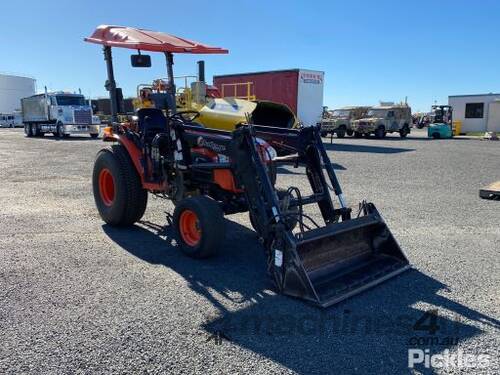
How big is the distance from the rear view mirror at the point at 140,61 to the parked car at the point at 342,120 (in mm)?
24689

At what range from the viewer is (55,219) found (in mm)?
6996

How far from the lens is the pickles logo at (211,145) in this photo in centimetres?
516

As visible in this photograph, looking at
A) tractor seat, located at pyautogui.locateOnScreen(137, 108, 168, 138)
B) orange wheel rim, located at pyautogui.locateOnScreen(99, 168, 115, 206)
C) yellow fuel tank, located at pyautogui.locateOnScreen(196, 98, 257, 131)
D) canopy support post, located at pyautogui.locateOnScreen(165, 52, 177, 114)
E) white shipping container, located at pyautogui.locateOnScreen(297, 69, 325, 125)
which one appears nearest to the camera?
yellow fuel tank, located at pyautogui.locateOnScreen(196, 98, 257, 131)

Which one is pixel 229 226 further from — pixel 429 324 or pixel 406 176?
pixel 406 176

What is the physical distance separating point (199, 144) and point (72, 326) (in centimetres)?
260

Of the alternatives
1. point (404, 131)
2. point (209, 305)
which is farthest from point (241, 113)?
point (404, 131)

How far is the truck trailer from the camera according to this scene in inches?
820

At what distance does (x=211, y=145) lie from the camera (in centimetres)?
531

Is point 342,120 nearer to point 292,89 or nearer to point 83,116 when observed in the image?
point 292,89

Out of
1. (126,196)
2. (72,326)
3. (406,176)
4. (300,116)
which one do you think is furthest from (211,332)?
(300,116)

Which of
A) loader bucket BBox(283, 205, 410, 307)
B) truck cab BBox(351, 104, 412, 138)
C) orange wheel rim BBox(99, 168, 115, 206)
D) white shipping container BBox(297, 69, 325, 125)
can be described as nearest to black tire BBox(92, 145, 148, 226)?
orange wheel rim BBox(99, 168, 115, 206)

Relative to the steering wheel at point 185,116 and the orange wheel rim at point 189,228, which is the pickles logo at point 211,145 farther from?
the orange wheel rim at point 189,228

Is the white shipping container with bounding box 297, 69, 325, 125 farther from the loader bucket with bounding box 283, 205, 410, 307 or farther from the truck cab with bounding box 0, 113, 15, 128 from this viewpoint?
the truck cab with bounding box 0, 113, 15, 128

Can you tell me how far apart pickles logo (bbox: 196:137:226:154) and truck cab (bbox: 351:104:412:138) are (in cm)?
2617
